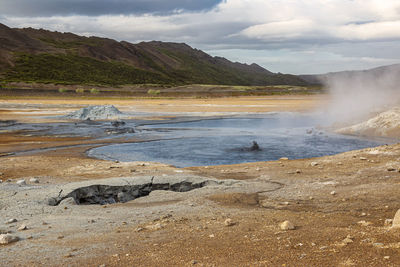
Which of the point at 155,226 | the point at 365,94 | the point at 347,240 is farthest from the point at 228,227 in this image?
the point at 365,94

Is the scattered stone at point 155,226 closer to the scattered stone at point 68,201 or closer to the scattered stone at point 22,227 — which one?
the scattered stone at point 22,227

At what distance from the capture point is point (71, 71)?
14838cm

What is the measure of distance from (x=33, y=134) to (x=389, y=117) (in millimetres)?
21581

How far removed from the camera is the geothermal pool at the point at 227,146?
1745cm

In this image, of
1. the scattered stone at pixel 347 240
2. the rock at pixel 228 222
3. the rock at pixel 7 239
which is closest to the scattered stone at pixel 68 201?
the rock at pixel 7 239

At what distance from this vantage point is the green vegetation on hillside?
13162 centimetres

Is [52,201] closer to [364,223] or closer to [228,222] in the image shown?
[228,222]

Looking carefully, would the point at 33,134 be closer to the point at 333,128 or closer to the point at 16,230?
the point at 333,128

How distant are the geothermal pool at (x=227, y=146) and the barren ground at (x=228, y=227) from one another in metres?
5.79

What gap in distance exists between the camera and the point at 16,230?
6.39 metres

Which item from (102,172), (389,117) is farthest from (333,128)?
(102,172)

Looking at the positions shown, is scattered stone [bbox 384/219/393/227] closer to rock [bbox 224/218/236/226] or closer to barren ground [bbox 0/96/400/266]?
barren ground [bbox 0/96/400/266]

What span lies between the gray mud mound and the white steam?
19995 millimetres

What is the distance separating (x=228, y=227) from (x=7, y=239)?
10.3ft
